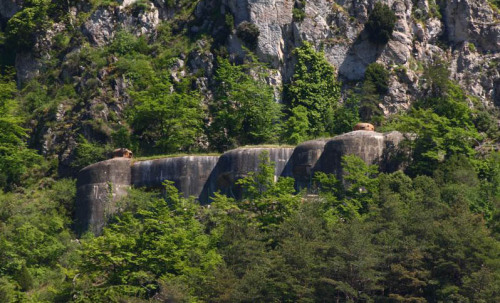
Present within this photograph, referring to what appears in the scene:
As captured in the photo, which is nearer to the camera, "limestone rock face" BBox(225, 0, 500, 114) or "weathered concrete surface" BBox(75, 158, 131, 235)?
Result: "weathered concrete surface" BBox(75, 158, 131, 235)

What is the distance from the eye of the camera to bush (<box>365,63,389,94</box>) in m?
79.4

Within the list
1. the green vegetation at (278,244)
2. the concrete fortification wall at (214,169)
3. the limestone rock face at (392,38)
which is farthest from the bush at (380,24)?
the green vegetation at (278,244)

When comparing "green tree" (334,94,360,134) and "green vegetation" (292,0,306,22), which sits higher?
"green vegetation" (292,0,306,22)

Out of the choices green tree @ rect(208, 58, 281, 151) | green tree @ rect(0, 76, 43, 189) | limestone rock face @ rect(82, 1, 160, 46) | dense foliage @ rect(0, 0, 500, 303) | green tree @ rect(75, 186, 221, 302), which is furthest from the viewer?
limestone rock face @ rect(82, 1, 160, 46)

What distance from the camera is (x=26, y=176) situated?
78.8m

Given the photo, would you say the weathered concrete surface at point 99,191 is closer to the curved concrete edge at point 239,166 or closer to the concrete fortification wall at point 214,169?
the concrete fortification wall at point 214,169

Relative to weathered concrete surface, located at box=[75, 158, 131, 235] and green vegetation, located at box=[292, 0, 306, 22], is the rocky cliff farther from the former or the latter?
weathered concrete surface, located at box=[75, 158, 131, 235]

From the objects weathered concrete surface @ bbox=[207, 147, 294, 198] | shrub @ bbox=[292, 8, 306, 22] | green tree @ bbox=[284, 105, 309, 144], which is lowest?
weathered concrete surface @ bbox=[207, 147, 294, 198]

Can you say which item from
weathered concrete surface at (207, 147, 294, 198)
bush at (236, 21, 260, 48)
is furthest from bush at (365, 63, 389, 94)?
weathered concrete surface at (207, 147, 294, 198)

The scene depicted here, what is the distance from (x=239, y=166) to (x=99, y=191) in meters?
8.26

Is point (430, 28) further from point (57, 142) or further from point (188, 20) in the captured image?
point (57, 142)

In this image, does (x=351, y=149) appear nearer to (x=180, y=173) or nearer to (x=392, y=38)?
(x=180, y=173)

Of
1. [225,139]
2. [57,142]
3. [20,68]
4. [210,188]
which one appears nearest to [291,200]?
[210,188]

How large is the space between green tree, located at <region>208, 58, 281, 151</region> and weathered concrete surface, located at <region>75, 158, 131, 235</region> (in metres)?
6.92
